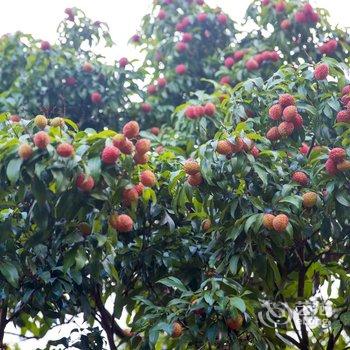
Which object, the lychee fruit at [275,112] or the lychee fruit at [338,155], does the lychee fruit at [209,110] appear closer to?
the lychee fruit at [275,112]

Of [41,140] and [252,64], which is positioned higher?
[252,64]

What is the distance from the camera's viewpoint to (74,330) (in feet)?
9.92

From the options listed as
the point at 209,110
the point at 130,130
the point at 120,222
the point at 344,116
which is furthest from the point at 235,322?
the point at 209,110

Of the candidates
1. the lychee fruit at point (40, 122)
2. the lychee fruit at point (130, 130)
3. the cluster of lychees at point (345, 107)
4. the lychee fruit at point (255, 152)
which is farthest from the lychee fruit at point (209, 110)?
the lychee fruit at point (40, 122)

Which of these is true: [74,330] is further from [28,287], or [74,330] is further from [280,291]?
[280,291]

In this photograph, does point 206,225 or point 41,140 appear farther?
point 206,225

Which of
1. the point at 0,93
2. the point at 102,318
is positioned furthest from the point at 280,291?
the point at 0,93

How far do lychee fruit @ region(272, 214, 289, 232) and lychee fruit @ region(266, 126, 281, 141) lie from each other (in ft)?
1.76

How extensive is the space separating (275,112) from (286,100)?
66 mm

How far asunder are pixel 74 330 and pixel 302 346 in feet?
3.05

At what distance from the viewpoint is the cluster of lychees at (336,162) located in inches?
104

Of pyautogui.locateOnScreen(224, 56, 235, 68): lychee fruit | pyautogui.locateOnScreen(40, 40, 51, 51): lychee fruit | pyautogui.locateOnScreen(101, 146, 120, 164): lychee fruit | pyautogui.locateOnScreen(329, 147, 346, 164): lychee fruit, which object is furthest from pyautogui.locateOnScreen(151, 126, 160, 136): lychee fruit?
pyautogui.locateOnScreen(101, 146, 120, 164): lychee fruit

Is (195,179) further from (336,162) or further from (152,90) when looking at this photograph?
(152,90)

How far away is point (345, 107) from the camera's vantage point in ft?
9.89
